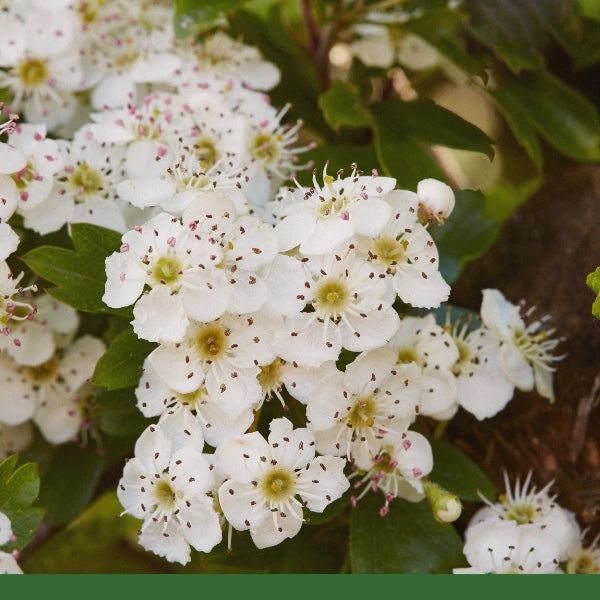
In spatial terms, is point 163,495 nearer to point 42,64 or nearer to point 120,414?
point 120,414

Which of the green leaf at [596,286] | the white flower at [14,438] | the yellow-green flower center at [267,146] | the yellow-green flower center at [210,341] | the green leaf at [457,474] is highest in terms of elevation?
the green leaf at [596,286]

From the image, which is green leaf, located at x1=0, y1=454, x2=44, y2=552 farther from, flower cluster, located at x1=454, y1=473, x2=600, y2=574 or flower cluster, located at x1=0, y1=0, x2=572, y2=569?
flower cluster, located at x1=454, y1=473, x2=600, y2=574

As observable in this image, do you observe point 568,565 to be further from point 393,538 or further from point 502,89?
point 502,89

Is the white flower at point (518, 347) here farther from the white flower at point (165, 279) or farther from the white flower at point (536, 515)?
the white flower at point (165, 279)

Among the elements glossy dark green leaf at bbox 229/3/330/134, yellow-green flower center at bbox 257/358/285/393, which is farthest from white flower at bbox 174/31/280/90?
yellow-green flower center at bbox 257/358/285/393

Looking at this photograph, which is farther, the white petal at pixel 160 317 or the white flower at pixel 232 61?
the white flower at pixel 232 61

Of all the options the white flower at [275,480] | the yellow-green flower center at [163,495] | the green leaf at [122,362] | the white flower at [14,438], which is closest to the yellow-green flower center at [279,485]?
the white flower at [275,480]

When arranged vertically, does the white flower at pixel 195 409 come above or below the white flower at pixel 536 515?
above
